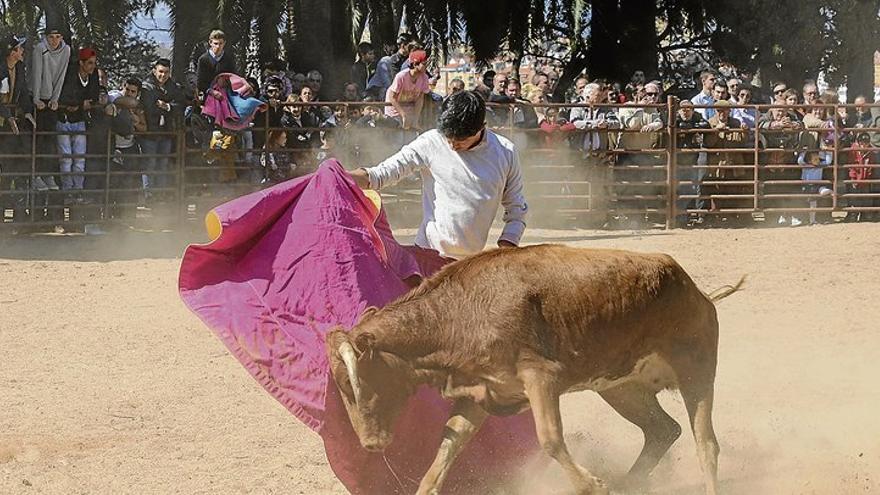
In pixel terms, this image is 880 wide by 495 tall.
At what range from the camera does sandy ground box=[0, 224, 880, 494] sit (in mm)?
6000

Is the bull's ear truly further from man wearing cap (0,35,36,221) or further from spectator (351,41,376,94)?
spectator (351,41,376,94)

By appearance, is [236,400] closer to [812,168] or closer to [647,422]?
[647,422]

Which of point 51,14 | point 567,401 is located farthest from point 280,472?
point 51,14

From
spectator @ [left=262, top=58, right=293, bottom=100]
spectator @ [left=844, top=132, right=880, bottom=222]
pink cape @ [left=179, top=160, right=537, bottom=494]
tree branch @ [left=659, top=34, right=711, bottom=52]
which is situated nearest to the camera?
pink cape @ [left=179, top=160, right=537, bottom=494]

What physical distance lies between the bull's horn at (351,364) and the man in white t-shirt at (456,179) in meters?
1.06

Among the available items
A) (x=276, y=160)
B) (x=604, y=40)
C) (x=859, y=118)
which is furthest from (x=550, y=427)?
(x=604, y=40)

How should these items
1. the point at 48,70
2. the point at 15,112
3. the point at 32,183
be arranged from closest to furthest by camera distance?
the point at 48,70, the point at 15,112, the point at 32,183

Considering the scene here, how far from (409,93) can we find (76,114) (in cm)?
366

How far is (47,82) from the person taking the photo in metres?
13.3

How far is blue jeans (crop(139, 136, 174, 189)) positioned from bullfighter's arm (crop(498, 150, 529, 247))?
8991mm

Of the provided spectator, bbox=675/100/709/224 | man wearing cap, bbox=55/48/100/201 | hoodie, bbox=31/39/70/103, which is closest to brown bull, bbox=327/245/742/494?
hoodie, bbox=31/39/70/103

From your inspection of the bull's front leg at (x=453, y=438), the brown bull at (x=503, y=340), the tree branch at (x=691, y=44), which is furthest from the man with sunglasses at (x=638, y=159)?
the bull's front leg at (x=453, y=438)

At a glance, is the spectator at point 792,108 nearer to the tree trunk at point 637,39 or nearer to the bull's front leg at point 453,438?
the tree trunk at point 637,39

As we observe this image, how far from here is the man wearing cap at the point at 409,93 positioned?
48.7ft
